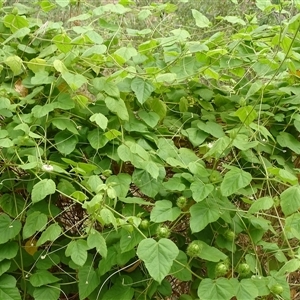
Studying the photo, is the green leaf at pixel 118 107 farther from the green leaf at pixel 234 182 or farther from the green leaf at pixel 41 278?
the green leaf at pixel 41 278

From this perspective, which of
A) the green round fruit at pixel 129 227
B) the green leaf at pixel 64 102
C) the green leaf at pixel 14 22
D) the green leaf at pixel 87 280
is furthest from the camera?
the green leaf at pixel 14 22

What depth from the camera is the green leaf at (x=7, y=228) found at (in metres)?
1.25

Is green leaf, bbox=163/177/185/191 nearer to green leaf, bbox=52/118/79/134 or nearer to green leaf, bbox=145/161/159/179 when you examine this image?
green leaf, bbox=145/161/159/179

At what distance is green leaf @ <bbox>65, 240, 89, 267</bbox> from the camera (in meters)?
1.14

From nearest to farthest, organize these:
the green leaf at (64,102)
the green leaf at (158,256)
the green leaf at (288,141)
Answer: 1. the green leaf at (158,256)
2. the green leaf at (64,102)
3. the green leaf at (288,141)

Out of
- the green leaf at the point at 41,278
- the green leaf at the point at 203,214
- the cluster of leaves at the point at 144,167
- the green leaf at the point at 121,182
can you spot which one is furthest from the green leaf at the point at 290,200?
the green leaf at the point at 41,278

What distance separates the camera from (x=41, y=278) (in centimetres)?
127

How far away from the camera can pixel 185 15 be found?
4238 millimetres

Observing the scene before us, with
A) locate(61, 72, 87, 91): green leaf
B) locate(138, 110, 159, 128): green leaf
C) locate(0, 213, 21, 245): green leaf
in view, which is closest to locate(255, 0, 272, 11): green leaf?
locate(138, 110, 159, 128): green leaf

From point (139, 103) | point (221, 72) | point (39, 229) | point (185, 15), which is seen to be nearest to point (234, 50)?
point (221, 72)

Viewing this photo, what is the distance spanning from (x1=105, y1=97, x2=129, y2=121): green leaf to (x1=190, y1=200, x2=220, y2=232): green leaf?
0.30 m

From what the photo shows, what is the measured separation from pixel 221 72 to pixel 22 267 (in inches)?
32.2

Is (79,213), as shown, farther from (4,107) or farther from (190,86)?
(190,86)

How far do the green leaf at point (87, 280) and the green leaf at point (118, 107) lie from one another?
0.38m
